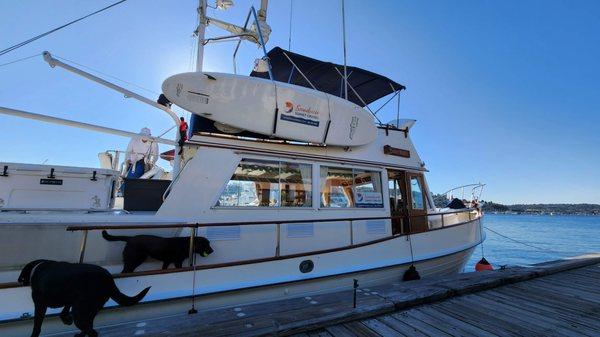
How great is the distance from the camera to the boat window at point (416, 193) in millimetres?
6824

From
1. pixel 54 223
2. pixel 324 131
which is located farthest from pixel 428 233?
pixel 54 223

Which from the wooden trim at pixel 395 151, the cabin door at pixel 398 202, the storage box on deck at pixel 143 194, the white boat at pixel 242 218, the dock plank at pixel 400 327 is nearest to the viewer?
the dock plank at pixel 400 327

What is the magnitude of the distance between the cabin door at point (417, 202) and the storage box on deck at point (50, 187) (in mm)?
6384

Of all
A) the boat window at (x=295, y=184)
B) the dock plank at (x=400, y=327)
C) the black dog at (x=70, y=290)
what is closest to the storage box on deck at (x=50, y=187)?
the black dog at (x=70, y=290)

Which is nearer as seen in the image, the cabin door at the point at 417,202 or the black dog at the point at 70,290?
the black dog at the point at 70,290

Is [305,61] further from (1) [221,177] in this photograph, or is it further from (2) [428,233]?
(2) [428,233]

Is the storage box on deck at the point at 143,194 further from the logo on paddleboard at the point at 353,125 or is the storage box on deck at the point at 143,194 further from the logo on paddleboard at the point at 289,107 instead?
the logo on paddleboard at the point at 353,125

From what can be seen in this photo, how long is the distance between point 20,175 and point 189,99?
3298mm

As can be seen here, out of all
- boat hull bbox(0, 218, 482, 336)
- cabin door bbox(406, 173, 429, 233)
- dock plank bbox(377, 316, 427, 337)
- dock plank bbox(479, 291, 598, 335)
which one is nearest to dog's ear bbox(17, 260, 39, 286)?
boat hull bbox(0, 218, 482, 336)

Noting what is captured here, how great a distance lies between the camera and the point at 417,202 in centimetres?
693

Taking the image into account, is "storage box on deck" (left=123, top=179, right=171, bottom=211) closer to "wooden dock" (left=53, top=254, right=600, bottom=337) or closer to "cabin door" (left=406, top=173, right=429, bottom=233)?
"wooden dock" (left=53, top=254, right=600, bottom=337)

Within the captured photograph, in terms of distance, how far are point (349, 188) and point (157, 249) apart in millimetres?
3712

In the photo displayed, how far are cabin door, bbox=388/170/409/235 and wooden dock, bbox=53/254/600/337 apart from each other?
2.23 meters

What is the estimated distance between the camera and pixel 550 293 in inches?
164
